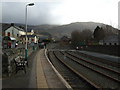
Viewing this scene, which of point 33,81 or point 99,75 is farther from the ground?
point 33,81

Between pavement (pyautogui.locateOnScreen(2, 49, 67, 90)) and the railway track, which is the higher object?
pavement (pyautogui.locateOnScreen(2, 49, 67, 90))

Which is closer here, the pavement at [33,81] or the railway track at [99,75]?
the pavement at [33,81]

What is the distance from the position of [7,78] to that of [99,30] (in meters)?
90.7

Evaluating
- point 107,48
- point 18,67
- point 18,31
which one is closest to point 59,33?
point 18,31

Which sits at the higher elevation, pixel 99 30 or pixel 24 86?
pixel 99 30

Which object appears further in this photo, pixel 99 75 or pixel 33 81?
pixel 99 75

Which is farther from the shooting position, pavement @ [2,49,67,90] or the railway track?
the railway track

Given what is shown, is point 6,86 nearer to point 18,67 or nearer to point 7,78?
point 7,78

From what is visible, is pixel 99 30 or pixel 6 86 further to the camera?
pixel 99 30

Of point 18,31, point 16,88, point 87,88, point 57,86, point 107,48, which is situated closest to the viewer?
point 16,88

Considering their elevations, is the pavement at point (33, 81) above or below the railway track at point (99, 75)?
above

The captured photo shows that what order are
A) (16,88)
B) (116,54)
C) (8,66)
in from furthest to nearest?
(116,54) < (8,66) < (16,88)

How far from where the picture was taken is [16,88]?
26.6 feet

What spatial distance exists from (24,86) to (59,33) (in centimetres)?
18049
